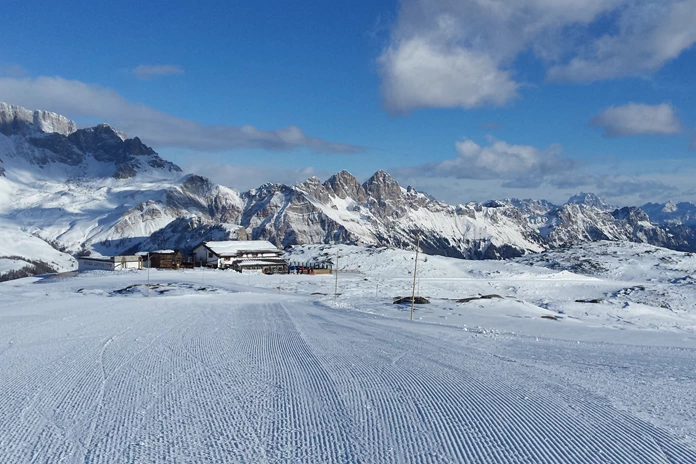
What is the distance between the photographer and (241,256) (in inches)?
3718

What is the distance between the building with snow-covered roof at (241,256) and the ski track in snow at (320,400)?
74641mm

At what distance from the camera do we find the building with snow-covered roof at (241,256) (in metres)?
91.5

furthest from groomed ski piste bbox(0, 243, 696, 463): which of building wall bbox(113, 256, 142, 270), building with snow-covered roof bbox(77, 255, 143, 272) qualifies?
building with snow-covered roof bbox(77, 255, 143, 272)

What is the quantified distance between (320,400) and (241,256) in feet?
286

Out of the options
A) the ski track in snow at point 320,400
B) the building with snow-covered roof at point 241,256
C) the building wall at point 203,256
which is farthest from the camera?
the building wall at point 203,256

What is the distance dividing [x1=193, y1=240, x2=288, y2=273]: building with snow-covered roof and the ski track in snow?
74641mm

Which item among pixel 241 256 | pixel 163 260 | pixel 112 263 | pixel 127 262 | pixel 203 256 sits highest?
pixel 241 256

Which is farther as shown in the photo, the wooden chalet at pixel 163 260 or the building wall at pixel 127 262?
the wooden chalet at pixel 163 260

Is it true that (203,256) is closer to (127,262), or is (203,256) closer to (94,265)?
(127,262)

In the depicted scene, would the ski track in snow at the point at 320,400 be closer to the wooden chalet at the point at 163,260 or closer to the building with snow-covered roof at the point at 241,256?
the building with snow-covered roof at the point at 241,256

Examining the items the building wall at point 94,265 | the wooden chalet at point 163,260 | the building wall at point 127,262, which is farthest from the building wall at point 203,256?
the building wall at point 94,265

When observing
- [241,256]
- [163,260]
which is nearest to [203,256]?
[241,256]

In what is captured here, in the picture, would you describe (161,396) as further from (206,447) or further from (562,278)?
(562,278)

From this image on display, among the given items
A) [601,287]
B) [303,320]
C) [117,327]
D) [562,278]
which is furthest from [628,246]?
[117,327]
